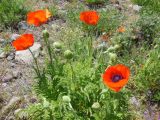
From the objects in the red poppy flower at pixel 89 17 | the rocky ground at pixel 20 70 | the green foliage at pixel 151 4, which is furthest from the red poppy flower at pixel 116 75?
the green foliage at pixel 151 4

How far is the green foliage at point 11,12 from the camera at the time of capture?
19.3ft

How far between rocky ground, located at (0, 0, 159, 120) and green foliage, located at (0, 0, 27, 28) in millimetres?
131

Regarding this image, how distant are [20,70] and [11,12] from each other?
1.18 meters

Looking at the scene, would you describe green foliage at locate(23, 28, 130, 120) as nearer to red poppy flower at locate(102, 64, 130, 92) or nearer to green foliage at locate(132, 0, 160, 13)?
red poppy flower at locate(102, 64, 130, 92)

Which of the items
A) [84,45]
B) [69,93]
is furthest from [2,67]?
[69,93]

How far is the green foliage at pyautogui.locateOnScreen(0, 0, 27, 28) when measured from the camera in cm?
587

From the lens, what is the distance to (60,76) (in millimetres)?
3844

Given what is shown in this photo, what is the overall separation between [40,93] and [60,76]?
26cm

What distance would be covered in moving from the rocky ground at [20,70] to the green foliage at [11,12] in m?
0.13

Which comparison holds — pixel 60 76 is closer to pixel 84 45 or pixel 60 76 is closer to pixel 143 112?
pixel 84 45

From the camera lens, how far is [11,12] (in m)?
5.92

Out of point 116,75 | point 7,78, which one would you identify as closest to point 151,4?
point 7,78

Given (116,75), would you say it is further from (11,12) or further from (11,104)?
(11,12)

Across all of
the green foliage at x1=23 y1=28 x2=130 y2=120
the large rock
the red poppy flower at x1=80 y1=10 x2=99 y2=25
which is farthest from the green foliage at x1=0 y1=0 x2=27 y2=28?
the red poppy flower at x1=80 y1=10 x2=99 y2=25
